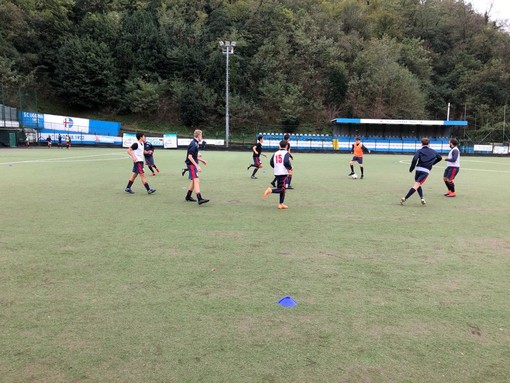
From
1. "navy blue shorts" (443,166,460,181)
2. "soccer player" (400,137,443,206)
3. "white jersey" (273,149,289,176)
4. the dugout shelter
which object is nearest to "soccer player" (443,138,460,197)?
"navy blue shorts" (443,166,460,181)

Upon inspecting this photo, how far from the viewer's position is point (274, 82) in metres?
61.1

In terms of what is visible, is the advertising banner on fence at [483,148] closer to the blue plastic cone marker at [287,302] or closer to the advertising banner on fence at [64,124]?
the advertising banner on fence at [64,124]

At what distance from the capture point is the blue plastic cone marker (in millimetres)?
4073

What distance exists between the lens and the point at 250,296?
427 centimetres

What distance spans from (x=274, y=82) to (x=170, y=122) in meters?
16.8

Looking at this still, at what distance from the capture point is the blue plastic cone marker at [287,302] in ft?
13.4

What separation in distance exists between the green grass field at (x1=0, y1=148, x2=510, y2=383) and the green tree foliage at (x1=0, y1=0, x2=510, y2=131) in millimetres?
49322

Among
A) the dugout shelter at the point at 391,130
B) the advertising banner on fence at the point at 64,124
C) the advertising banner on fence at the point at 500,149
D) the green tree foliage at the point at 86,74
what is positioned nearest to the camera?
the advertising banner on fence at the point at 500,149

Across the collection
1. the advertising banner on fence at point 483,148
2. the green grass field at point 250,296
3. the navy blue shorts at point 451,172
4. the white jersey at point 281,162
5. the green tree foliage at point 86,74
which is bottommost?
the green grass field at point 250,296

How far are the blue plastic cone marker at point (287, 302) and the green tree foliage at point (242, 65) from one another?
172 ft

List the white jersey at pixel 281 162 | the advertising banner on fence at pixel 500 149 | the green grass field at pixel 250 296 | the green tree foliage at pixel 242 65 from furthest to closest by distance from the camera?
1. the green tree foliage at pixel 242 65
2. the advertising banner on fence at pixel 500 149
3. the white jersey at pixel 281 162
4. the green grass field at pixel 250 296

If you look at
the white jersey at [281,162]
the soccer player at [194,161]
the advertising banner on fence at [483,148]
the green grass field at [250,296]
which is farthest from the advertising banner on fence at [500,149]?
the soccer player at [194,161]

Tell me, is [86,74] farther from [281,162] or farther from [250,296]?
[250,296]

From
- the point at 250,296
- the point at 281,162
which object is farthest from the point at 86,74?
the point at 250,296
